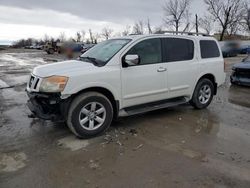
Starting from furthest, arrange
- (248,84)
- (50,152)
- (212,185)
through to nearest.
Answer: (248,84) < (50,152) < (212,185)

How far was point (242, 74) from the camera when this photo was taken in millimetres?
10305

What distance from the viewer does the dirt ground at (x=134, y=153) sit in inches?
137

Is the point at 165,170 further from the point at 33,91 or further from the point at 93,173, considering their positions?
the point at 33,91

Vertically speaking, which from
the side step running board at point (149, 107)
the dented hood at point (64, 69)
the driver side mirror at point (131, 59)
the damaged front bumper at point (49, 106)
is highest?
the driver side mirror at point (131, 59)

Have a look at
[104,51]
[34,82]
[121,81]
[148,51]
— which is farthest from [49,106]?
[148,51]

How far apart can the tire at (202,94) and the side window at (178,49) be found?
79cm

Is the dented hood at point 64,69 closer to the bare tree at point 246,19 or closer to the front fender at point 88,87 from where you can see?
the front fender at point 88,87

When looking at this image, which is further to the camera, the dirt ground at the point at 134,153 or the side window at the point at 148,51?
the side window at the point at 148,51

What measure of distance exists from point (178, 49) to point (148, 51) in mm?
898

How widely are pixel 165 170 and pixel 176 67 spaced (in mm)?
2819

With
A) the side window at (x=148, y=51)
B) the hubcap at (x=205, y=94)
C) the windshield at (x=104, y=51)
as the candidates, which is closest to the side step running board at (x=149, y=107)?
the hubcap at (x=205, y=94)

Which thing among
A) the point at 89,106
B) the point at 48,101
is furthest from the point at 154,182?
the point at 48,101

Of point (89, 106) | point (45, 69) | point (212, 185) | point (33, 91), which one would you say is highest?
point (45, 69)

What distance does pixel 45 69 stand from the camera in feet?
16.2
